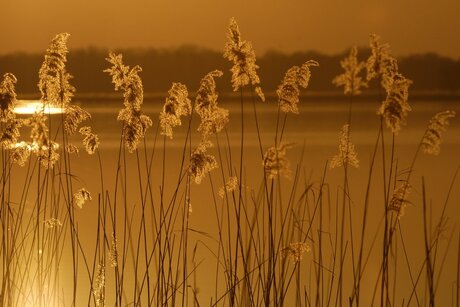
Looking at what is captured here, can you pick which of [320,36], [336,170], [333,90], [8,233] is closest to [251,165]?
[336,170]

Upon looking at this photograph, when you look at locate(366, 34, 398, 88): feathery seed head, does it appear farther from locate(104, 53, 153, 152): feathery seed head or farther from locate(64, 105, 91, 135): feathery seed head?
locate(64, 105, 91, 135): feathery seed head

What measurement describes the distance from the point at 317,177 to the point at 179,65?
1.67 m

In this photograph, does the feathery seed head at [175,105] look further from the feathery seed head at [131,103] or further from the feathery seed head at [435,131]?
the feathery seed head at [435,131]

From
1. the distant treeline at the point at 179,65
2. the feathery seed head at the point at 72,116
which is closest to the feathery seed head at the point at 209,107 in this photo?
the feathery seed head at the point at 72,116

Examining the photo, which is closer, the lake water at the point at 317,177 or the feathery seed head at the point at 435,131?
the feathery seed head at the point at 435,131

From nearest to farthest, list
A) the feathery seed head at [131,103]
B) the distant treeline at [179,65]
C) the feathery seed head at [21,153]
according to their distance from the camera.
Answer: the feathery seed head at [131,103] → the feathery seed head at [21,153] → the distant treeline at [179,65]

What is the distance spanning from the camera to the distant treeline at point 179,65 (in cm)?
468

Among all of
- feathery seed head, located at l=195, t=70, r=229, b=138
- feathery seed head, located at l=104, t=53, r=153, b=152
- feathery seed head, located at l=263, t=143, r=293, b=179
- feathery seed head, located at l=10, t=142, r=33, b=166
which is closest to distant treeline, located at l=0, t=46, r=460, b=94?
feathery seed head, located at l=10, t=142, r=33, b=166

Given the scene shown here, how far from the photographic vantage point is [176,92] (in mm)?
2305

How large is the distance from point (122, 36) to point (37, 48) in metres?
0.60

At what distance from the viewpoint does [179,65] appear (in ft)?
17.4

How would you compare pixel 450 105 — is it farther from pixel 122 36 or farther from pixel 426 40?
pixel 122 36

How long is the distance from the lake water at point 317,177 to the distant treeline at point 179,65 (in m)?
0.19

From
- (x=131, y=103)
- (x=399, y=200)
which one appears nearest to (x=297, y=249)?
(x=399, y=200)
